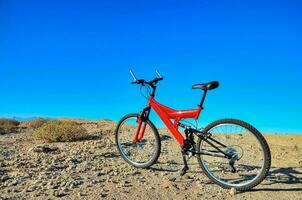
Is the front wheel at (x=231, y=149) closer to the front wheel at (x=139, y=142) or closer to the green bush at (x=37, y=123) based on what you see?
the front wheel at (x=139, y=142)

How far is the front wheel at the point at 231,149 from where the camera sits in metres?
7.18

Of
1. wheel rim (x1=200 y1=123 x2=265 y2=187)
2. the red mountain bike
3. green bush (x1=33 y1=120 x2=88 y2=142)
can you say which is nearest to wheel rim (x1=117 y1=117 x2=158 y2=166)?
the red mountain bike

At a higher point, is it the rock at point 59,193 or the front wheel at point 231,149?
the front wheel at point 231,149

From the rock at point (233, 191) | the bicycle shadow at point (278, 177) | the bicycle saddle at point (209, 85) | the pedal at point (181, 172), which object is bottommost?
the rock at point (233, 191)

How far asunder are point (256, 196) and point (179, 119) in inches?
80.6

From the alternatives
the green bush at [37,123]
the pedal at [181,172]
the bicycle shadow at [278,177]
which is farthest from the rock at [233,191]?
the green bush at [37,123]

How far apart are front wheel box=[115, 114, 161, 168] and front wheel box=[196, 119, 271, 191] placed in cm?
140

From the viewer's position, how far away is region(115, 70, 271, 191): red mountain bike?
7391 millimetres

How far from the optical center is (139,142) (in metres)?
9.70

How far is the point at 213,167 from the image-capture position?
8.34 metres

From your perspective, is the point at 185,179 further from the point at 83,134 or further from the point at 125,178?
the point at 83,134

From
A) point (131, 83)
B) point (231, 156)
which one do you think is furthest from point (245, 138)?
point (131, 83)

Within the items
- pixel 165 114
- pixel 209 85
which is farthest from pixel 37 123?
pixel 209 85

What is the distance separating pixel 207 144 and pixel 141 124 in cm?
216
